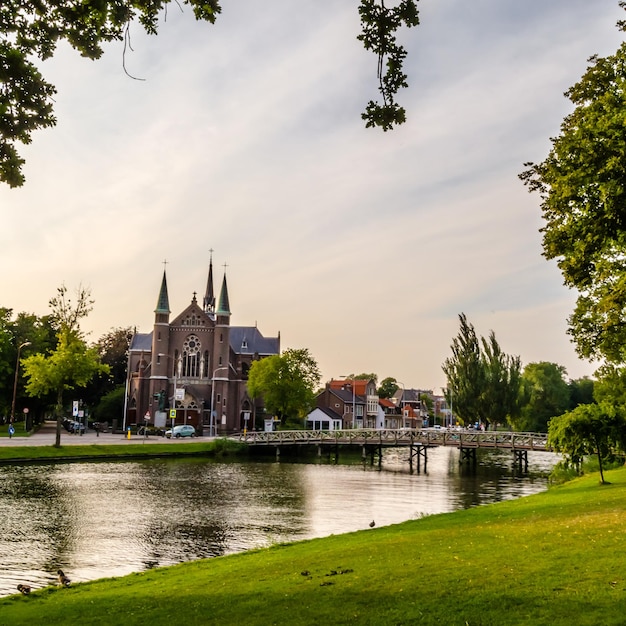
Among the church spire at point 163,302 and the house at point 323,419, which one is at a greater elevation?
the church spire at point 163,302

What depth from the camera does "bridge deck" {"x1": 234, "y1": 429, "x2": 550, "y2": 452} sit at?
2142 inches

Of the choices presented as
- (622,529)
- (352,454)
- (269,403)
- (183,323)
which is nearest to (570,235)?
(622,529)

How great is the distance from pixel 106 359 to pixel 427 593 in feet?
341

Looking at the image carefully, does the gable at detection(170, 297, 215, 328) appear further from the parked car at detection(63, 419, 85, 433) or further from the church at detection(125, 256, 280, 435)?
the parked car at detection(63, 419, 85, 433)

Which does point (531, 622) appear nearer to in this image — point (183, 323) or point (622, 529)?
point (622, 529)

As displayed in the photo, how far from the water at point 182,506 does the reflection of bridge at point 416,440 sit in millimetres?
7283

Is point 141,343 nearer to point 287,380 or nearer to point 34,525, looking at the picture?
point 287,380

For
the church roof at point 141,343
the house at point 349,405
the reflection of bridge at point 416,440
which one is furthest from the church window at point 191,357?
the reflection of bridge at point 416,440

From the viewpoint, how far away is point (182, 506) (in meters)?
27.0

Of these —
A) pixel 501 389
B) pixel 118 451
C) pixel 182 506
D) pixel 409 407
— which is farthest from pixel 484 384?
pixel 409 407

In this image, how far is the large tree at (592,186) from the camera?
1805 cm

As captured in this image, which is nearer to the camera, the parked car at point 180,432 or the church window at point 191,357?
the parked car at point 180,432

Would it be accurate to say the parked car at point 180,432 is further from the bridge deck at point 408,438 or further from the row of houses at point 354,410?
the row of houses at point 354,410

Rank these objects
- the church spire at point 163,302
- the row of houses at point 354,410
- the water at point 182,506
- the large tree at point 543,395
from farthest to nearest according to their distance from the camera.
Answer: the row of houses at point 354,410 < the large tree at point 543,395 < the church spire at point 163,302 < the water at point 182,506
